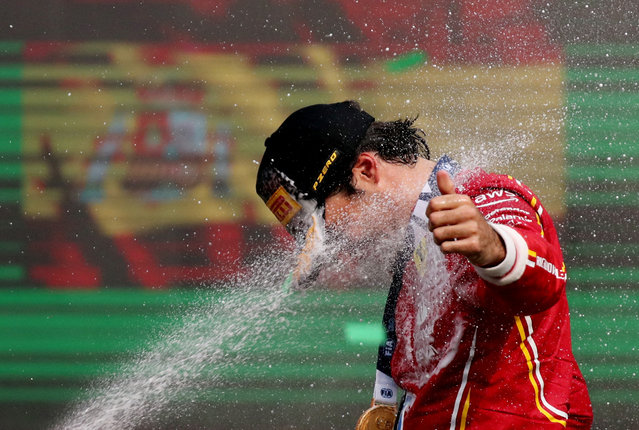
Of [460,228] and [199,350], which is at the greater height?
[199,350]

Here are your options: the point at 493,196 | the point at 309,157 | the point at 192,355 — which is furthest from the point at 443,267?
the point at 192,355

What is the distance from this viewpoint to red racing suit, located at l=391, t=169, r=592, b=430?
178 cm

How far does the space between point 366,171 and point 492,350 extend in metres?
0.75

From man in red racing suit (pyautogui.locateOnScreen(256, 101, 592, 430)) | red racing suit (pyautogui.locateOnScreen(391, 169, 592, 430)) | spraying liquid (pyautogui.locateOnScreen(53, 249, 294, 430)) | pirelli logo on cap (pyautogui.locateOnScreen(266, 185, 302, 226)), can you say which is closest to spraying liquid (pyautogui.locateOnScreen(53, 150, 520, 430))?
spraying liquid (pyautogui.locateOnScreen(53, 249, 294, 430))

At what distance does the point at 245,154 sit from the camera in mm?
4492

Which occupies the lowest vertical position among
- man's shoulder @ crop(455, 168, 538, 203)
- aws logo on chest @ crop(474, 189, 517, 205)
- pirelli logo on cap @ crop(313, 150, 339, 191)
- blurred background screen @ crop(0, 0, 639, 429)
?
aws logo on chest @ crop(474, 189, 517, 205)

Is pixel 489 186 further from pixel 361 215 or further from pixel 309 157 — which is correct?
pixel 309 157

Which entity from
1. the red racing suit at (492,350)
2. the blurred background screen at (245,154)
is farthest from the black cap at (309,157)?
the blurred background screen at (245,154)

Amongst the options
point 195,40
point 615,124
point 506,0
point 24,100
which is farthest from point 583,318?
point 24,100

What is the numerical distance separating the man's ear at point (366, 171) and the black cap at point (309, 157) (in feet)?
0.10

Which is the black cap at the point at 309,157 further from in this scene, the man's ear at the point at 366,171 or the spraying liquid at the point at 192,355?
the spraying liquid at the point at 192,355

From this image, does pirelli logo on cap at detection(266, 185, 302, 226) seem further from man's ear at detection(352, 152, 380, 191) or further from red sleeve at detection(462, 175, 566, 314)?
red sleeve at detection(462, 175, 566, 314)

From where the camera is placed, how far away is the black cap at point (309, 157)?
2.32 metres

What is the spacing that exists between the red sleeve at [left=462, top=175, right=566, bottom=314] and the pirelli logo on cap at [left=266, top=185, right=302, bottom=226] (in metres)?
0.75
